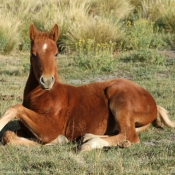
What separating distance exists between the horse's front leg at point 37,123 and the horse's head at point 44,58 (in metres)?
0.42

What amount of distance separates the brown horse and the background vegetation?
191 millimetres

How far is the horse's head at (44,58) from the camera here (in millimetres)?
6691

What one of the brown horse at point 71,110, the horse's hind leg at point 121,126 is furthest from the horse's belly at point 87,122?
the horse's hind leg at point 121,126

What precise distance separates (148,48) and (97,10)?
5429 millimetres

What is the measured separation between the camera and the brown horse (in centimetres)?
690

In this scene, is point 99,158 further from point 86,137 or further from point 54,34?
point 54,34

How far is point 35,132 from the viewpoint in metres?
6.98

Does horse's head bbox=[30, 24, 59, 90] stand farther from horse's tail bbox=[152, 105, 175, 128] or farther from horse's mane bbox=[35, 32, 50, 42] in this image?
horse's tail bbox=[152, 105, 175, 128]

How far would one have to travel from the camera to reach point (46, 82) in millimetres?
6645

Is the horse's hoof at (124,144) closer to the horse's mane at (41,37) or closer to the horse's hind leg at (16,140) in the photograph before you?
the horse's hind leg at (16,140)

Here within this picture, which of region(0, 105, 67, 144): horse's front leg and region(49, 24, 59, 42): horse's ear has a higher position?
region(49, 24, 59, 42): horse's ear

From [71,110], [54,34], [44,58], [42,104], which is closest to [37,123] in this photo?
[42,104]

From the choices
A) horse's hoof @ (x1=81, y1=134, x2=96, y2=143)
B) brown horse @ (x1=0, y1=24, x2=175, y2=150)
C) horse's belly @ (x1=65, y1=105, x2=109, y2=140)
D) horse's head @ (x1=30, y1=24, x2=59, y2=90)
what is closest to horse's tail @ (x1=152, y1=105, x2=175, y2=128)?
brown horse @ (x1=0, y1=24, x2=175, y2=150)

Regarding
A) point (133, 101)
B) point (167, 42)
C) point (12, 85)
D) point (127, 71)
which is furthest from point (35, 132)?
point (167, 42)
